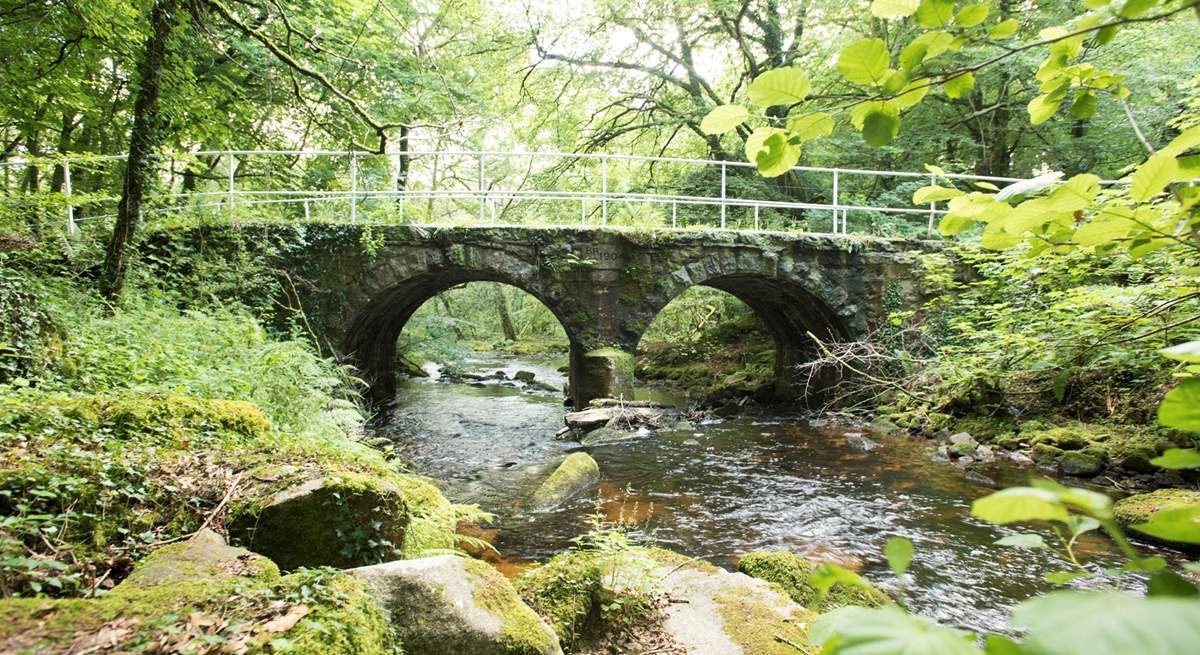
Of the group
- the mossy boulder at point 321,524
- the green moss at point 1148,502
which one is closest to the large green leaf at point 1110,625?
the mossy boulder at point 321,524

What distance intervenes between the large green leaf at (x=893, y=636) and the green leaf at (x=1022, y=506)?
11cm

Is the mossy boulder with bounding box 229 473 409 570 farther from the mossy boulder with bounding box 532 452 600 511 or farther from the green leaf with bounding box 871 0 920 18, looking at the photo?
the mossy boulder with bounding box 532 452 600 511

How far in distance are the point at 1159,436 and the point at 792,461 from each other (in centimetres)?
368

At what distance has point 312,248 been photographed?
29.5 ft

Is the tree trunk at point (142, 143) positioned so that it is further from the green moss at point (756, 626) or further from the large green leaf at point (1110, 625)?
the large green leaf at point (1110, 625)

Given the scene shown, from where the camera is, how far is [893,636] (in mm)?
506

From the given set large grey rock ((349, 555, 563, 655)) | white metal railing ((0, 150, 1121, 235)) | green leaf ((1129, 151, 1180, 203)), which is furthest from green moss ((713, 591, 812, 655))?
white metal railing ((0, 150, 1121, 235))

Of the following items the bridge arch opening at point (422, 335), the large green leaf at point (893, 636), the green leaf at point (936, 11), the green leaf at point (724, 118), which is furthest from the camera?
the bridge arch opening at point (422, 335)

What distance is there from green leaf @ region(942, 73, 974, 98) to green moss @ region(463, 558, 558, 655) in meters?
2.18

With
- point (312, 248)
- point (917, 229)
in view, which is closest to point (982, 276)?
point (917, 229)

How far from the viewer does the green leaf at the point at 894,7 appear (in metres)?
1.07

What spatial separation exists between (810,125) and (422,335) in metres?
13.4

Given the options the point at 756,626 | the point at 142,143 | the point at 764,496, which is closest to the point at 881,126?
the point at 756,626

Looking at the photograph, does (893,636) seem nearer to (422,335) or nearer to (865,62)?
(865,62)
